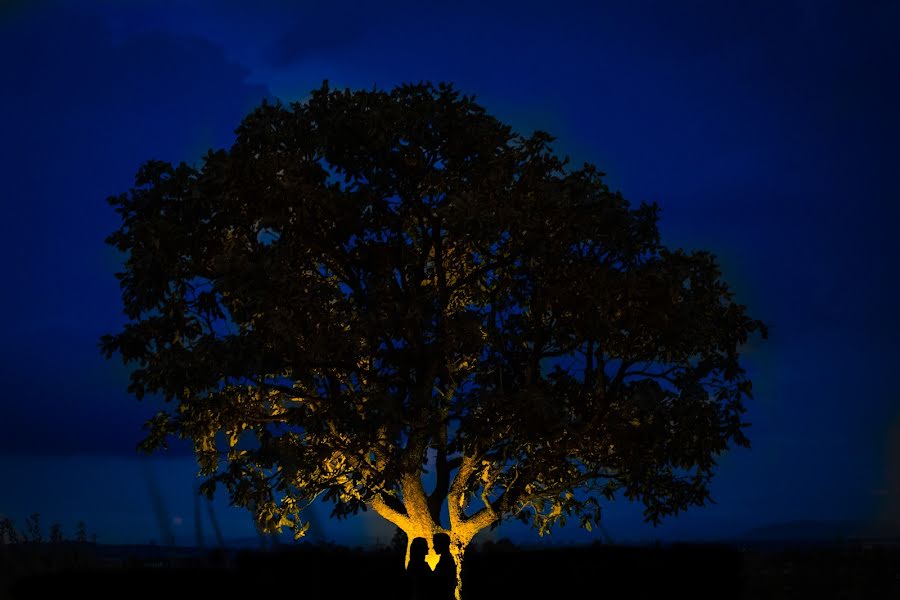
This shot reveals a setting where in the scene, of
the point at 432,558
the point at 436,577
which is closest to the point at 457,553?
the point at 432,558

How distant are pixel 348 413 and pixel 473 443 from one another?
3.31 meters

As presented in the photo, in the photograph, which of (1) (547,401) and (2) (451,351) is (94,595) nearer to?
(2) (451,351)

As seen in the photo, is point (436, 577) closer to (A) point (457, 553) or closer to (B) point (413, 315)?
(A) point (457, 553)

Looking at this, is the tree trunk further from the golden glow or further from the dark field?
the dark field

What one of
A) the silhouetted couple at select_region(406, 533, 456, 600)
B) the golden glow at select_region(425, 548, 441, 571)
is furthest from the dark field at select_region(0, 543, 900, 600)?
the golden glow at select_region(425, 548, 441, 571)

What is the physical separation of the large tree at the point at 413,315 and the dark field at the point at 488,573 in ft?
15.3

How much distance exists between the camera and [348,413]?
2131 cm

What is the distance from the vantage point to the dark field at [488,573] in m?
27.6

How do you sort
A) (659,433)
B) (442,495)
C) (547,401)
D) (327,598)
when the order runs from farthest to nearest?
(327,598) → (442,495) → (659,433) → (547,401)

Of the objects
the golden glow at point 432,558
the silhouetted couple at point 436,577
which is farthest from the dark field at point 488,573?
the golden glow at point 432,558

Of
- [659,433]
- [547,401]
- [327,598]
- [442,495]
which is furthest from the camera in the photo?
[327,598]

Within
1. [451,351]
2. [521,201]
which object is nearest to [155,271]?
[451,351]

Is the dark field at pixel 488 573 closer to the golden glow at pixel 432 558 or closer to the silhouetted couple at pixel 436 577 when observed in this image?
the silhouetted couple at pixel 436 577

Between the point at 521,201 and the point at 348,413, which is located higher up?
the point at 521,201
